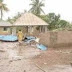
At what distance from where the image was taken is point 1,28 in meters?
43.4

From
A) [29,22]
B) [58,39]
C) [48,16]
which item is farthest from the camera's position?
[48,16]

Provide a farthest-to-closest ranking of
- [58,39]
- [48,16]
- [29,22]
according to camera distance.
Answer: [48,16] → [29,22] → [58,39]

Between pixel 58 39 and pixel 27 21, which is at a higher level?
pixel 27 21

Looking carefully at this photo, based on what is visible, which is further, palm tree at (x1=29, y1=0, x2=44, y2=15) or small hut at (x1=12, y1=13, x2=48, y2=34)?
palm tree at (x1=29, y1=0, x2=44, y2=15)

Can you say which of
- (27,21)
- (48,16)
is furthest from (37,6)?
(27,21)

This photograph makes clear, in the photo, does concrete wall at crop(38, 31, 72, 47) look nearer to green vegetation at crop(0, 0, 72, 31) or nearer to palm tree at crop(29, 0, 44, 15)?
green vegetation at crop(0, 0, 72, 31)

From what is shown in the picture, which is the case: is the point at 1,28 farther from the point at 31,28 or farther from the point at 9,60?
the point at 9,60

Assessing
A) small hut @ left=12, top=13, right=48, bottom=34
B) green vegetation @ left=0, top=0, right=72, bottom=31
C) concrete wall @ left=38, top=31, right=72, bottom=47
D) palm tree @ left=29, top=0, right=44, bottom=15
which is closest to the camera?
concrete wall @ left=38, top=31, right=72, bottom=47

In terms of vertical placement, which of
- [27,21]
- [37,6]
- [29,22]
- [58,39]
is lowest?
[58,39]

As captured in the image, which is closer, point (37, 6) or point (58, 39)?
point (58, 39)

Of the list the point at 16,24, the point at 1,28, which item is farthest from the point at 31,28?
the point at 1,28

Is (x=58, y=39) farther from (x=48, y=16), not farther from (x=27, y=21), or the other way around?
(x=48, y=16)

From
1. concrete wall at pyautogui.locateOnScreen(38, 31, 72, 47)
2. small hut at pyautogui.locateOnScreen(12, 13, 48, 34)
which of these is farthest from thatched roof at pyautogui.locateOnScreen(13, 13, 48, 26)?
concrete wall at pyautogui.locateOnScreen(38, 31, 72, 47)

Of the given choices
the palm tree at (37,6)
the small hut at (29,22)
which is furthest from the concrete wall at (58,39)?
the palm tree at (37,6)
